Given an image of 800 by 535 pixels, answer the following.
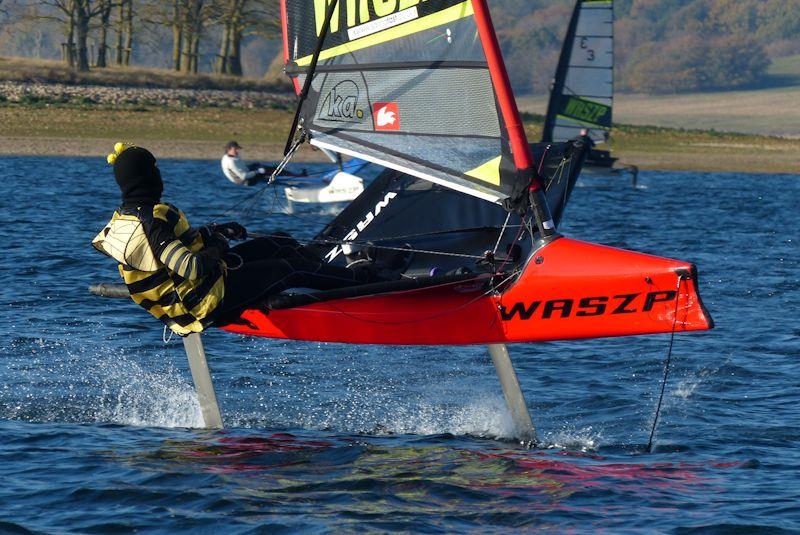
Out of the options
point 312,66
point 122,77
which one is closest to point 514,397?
point 312,66

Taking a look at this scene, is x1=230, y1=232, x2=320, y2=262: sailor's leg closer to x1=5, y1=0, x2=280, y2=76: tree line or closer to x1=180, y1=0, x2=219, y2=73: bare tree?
x1=5, y1=0, x2=280, y2=76: tree line

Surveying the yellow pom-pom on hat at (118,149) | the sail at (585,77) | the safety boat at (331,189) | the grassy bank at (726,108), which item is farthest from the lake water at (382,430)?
the grassy bank at (726,108)

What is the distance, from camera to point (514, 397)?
23.4ft

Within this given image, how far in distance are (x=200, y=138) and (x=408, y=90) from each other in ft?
86.5

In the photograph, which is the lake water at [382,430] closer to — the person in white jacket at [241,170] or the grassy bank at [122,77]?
the person in white jacket at [241,170]

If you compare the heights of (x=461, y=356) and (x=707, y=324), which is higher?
(x=707, y=324)

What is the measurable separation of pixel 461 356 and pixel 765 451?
9.44ft

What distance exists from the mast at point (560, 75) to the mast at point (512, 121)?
585 inches

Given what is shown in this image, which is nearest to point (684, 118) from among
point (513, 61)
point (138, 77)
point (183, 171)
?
point (513, 61)

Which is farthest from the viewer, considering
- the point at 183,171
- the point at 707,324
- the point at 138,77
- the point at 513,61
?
the point at 513,61

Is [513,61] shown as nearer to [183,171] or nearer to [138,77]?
[138,77]

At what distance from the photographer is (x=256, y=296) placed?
21.9ft

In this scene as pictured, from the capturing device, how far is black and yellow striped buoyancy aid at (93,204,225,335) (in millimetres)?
6234

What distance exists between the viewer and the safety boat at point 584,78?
21.8m
